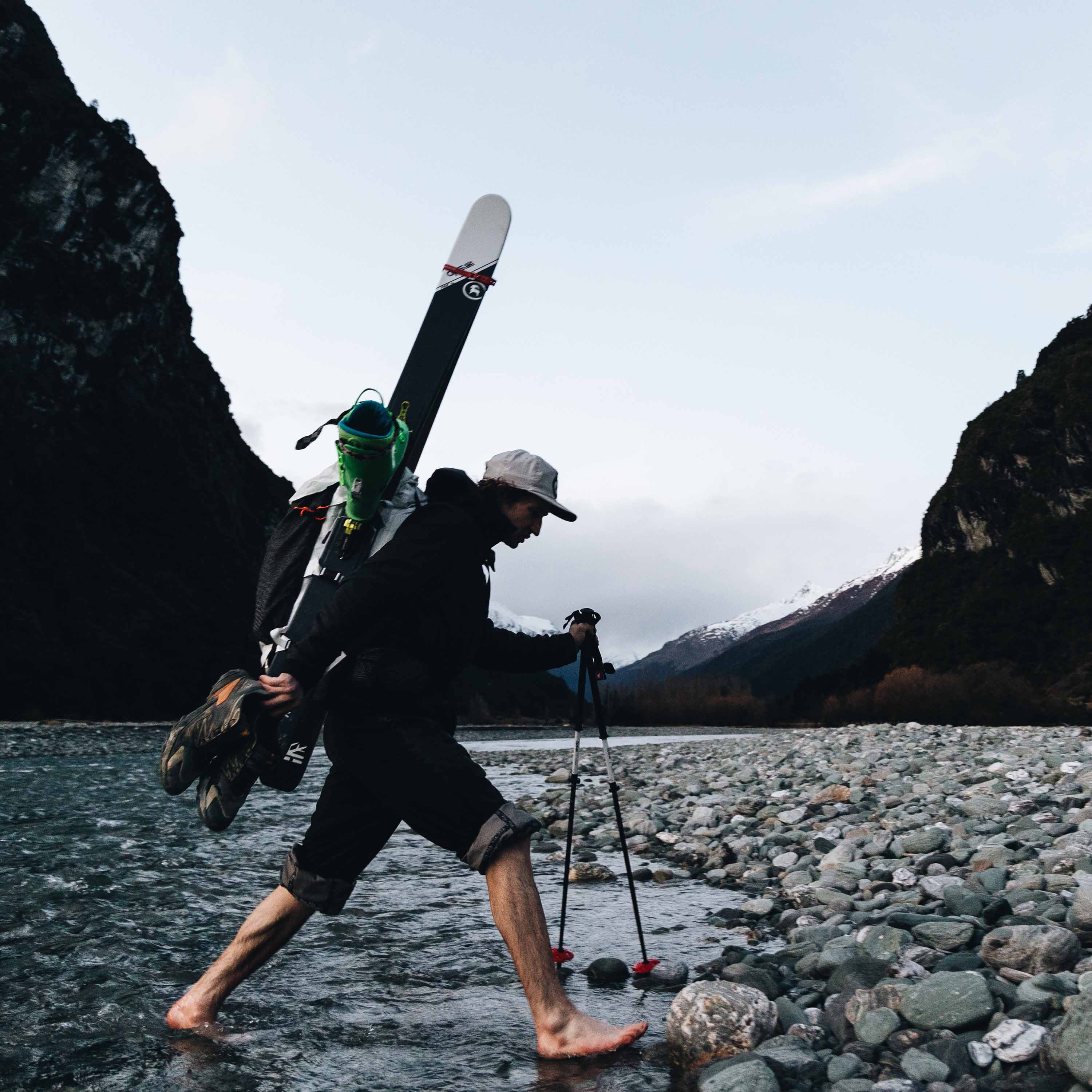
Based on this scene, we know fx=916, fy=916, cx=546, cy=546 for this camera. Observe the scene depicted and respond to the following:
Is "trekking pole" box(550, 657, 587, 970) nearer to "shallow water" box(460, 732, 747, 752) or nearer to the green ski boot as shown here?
the green ski boot

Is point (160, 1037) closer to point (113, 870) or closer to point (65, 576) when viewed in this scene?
point (113, 870)

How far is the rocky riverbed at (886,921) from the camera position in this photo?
2.91 meters

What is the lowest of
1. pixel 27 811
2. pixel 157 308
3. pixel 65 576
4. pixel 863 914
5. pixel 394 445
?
pixel 27 811

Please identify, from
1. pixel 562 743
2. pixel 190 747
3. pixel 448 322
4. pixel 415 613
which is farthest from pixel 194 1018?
pixel 562 743

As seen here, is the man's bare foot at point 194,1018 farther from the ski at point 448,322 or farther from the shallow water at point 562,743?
the shallow water at point 562,743

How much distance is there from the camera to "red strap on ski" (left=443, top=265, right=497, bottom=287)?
6.20 metres

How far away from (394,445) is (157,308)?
79.2 metres

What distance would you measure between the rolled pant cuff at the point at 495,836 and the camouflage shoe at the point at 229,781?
81 centimetres

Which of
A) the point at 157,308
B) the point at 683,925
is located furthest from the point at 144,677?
the point at 683,925

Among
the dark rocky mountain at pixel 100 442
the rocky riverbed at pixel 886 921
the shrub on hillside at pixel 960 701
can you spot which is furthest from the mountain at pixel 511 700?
the rocky riverbed at pixel 886 921

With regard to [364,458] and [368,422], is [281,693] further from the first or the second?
[368,422]

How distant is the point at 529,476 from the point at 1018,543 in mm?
90549

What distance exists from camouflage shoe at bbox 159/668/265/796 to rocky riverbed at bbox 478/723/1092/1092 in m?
1.89

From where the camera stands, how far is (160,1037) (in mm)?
3609
